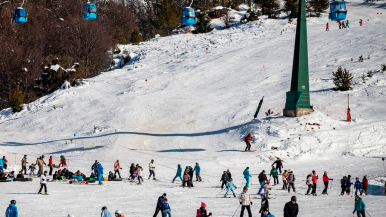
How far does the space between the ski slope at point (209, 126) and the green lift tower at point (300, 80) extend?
85 centimetres

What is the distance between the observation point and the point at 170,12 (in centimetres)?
8094

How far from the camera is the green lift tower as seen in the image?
35750mm

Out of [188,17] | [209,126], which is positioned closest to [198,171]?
[188,17]

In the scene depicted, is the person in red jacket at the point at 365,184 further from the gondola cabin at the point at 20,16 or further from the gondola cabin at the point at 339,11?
the gondola cabin at the point at 20,16

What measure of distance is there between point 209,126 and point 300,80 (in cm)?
710

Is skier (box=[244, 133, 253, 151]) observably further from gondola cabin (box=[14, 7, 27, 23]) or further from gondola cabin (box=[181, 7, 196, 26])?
gondola cabin (box=[14, 7, 27, 23])

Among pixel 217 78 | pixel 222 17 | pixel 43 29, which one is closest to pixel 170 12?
pixel 222 17

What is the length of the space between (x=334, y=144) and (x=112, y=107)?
62.4 feet

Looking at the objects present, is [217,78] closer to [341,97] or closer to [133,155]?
[341,97]

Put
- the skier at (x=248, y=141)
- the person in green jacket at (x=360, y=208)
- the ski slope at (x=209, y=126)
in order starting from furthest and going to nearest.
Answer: the skier at (x=248, y=141) < the ski slope at (x=209, y=126) < the person in green jacket at (x=360, y=208)

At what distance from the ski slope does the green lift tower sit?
2.78 ft

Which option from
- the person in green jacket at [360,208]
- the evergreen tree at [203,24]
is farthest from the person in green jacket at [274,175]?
the evergreen tree at [203,24]

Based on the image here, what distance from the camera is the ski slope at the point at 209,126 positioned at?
72.6ft

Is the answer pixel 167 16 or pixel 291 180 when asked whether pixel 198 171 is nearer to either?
pixel 291 180
